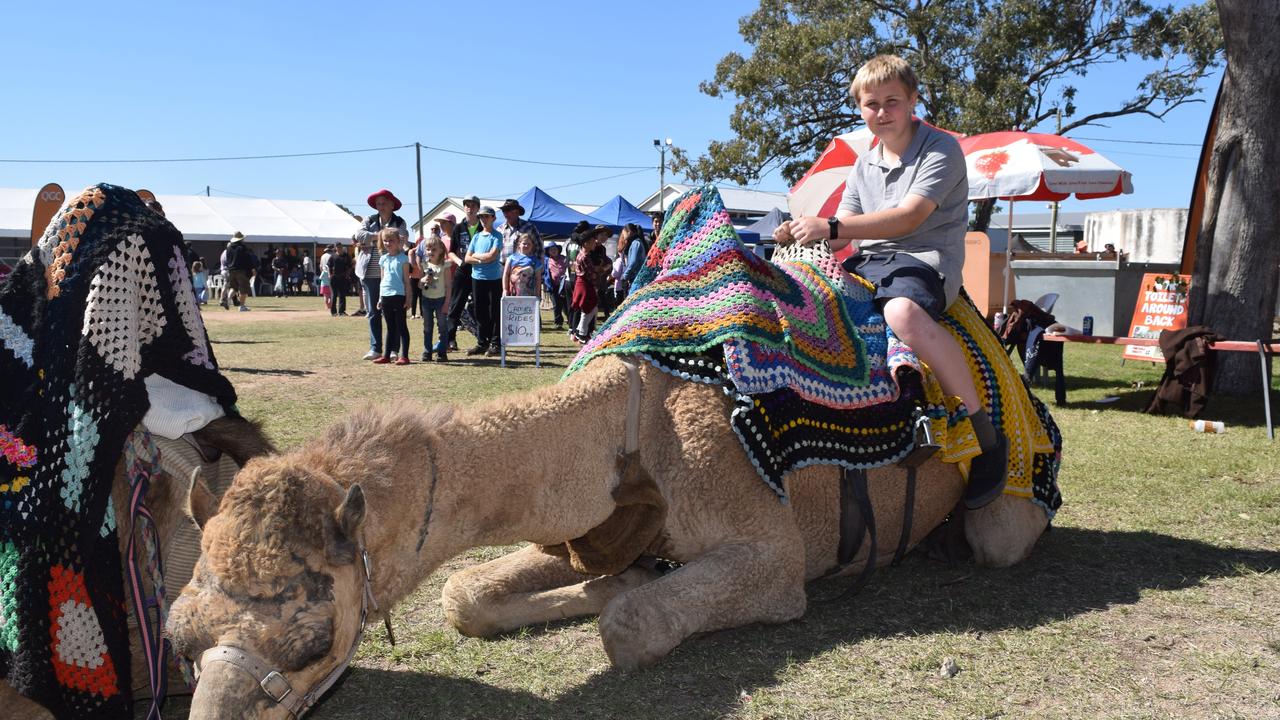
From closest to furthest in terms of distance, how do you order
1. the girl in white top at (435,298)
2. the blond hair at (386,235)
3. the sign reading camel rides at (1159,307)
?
the sign reading camel rides at (1159,307)
the blond hair at (386,235)
the girl in white top at (435,298)

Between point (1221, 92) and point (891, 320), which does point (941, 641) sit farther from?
point (1221, 92)

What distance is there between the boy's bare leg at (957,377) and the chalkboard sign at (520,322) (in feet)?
30.0

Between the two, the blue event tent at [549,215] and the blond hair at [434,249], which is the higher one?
the blue event tent at [549,215]

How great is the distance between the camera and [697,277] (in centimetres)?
392

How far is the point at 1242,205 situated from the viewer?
33.0 feet

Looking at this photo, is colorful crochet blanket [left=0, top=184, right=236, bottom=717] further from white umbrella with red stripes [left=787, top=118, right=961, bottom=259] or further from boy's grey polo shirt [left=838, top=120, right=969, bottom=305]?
white umbrella with red stripes [left=787, top=118, right=961, bottom=259]

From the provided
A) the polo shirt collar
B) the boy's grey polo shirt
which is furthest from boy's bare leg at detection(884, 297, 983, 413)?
the polo shirt collar

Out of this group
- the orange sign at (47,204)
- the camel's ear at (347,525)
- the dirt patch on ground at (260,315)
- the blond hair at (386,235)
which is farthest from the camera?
the dirt patch on ground at (260,315)

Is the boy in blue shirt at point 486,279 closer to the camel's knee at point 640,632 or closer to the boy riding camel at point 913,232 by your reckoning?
the boy riding camel at point 913,232

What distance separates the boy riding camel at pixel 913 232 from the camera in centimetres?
408

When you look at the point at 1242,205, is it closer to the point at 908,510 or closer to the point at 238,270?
the point at 908,510

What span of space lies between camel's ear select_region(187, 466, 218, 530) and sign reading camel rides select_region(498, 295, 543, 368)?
407 inches

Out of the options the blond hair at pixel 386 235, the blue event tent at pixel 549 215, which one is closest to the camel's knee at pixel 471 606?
the blond hair at pixel 386 235

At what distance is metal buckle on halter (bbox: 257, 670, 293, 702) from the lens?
2.28 metres
